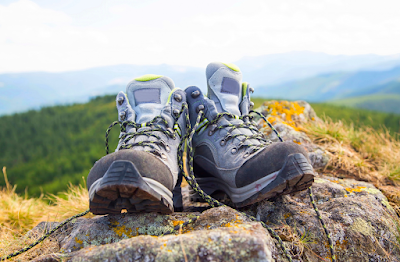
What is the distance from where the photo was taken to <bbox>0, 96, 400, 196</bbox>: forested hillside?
666 cm

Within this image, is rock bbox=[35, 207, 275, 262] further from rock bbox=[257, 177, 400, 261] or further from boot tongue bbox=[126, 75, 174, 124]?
boot tongue bbox=[126, 75, 174, 124]

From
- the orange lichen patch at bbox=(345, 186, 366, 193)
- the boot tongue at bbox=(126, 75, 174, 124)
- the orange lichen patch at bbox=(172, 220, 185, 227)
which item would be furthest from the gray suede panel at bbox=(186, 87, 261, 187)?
the orange lichen patch at bbox=(345, 186, 366, 193)

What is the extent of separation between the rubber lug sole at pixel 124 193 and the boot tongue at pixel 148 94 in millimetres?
841

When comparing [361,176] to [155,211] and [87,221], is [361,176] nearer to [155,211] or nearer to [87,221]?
[155,211]

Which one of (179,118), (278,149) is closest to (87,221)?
(179,118)

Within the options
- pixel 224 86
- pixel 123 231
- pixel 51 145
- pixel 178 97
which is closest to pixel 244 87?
pixel 224 86

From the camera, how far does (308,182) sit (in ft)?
5.27

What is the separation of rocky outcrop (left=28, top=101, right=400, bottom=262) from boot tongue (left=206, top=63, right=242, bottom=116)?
2.94 feet

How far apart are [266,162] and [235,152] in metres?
0.31

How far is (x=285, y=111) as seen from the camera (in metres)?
3.70

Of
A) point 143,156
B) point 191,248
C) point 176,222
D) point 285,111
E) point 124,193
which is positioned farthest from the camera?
point 285,111

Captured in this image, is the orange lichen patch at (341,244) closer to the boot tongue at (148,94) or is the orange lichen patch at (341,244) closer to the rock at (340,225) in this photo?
the rock at (340,225)

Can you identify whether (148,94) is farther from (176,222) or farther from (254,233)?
(254,233)

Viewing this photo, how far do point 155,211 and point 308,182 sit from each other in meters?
0.95
